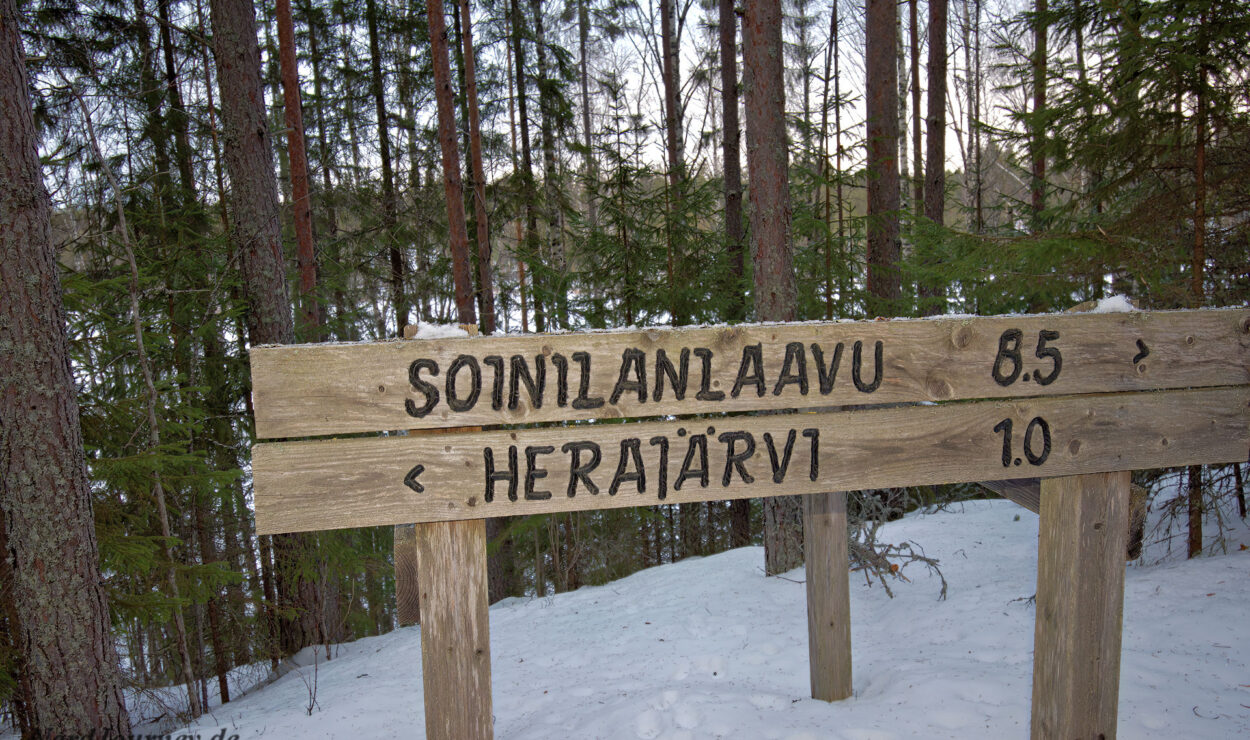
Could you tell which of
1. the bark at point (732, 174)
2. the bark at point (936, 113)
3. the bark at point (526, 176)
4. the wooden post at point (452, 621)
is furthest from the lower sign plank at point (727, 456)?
the bark at point (936, 113)

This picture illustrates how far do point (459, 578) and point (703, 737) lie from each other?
1.88m

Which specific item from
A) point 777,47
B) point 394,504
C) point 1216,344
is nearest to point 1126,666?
point 1216,344

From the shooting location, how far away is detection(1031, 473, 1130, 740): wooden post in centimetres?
256

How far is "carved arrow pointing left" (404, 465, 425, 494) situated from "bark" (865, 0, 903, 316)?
746cm

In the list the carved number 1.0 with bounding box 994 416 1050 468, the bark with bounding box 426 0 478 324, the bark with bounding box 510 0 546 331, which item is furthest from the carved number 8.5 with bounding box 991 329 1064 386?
the bark with bounding box 510 0 546 331

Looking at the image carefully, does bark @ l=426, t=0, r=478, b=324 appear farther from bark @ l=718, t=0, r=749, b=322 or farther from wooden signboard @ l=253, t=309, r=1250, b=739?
wooden signboard @ l=253, t=309, r=1250, b=739

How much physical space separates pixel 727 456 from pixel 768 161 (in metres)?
4.36

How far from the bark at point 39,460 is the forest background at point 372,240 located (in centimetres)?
2

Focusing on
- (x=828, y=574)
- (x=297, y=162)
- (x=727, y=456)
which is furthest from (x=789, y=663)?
(x=297, y=162)

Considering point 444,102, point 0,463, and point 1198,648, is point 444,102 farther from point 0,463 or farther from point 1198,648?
point 1198,648

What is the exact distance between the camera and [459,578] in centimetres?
225

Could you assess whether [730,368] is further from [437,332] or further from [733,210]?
[733,210]

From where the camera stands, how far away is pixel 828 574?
3.47 m

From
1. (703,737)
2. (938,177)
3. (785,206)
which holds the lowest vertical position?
(703,737)
